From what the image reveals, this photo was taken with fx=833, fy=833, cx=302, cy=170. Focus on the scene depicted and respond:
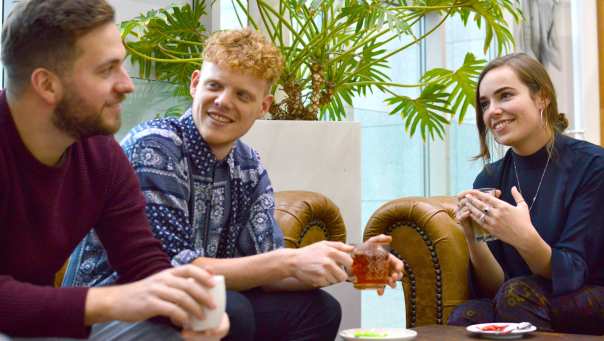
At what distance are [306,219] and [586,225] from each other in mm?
912

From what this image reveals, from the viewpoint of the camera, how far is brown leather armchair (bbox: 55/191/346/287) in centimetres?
274

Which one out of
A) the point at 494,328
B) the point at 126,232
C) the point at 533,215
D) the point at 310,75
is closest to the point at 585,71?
the point at 310,75

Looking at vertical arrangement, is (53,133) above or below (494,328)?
above

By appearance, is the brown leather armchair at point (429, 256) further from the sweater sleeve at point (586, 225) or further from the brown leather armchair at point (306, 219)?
the sweater sleeve at point (586, 225)

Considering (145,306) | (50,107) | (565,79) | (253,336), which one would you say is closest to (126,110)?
(253,336)

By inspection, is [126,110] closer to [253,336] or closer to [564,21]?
[253,336]

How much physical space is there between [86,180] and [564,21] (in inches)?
217

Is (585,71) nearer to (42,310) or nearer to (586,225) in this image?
(586,225)

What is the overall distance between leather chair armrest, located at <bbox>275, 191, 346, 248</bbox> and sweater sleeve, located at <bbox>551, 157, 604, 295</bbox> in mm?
755

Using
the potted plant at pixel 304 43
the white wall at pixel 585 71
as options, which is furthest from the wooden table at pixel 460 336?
the white wall at pixel 585 71

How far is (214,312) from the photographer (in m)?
1.44

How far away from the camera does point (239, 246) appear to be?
2.38 metres

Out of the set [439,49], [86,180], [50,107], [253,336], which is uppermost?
[439,49]

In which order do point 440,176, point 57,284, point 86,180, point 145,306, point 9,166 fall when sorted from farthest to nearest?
1. point 440,176
2. point 57,284
3. point 86,180
4. point 9,166
5. point 145,306
